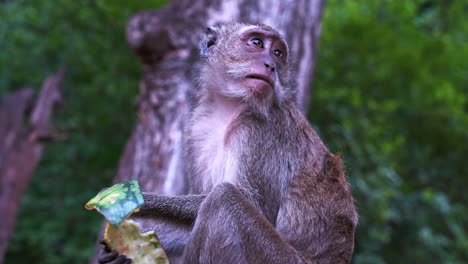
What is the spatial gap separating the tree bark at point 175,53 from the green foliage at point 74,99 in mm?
3461

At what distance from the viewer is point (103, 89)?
10.5 m

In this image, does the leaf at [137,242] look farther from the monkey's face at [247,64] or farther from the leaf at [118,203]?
the monkey's face at [247,64]

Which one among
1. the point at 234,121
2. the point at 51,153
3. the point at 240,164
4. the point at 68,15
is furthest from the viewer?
the point at 51,153

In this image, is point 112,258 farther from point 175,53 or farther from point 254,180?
point 175,53

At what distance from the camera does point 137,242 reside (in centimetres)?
373

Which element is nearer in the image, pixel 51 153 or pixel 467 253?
pixel 467 253

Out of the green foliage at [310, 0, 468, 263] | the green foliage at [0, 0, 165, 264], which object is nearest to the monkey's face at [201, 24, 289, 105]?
the green foliage at [310, 0, 468, 263]

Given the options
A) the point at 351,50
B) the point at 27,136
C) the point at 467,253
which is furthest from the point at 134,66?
the point at 467,253

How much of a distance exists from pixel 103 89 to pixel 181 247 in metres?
6.50

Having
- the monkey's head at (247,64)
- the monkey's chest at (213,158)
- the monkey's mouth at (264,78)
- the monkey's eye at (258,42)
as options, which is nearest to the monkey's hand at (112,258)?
the monkey's chest at (213,158)

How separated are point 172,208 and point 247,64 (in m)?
1.32

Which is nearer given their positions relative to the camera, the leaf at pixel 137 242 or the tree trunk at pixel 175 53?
the leaf at pixel 137 242

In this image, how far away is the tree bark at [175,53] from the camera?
21.0 ft

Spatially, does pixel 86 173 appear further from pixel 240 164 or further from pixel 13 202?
pixel 240 164
